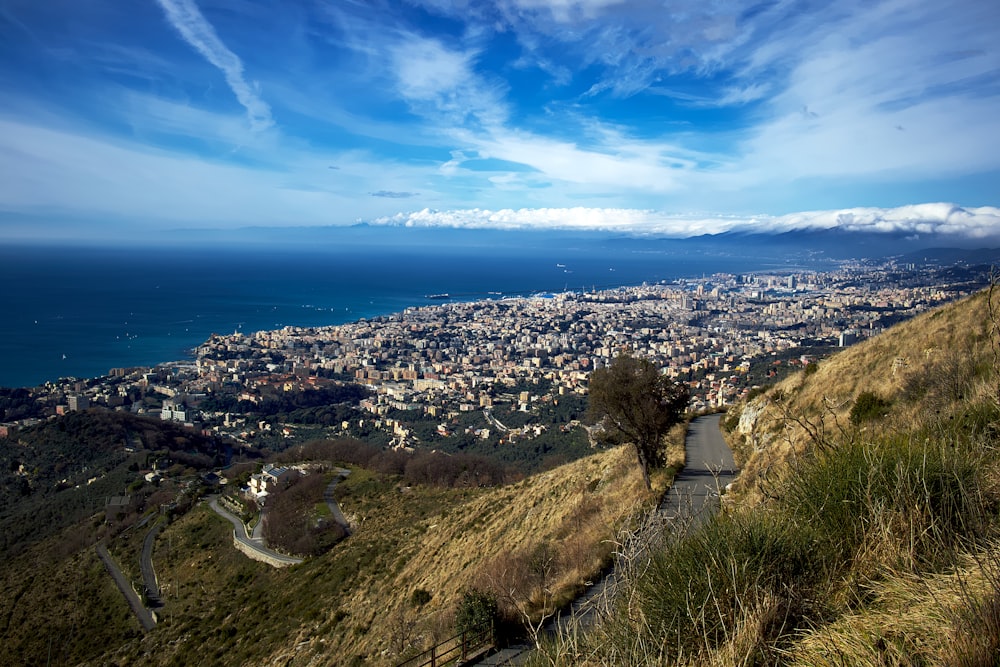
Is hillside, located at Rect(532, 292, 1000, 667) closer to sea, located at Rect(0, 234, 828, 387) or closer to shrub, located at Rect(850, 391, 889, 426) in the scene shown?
shrub, located at Rect(850, 391, 889, 426)

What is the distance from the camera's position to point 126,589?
17047mm

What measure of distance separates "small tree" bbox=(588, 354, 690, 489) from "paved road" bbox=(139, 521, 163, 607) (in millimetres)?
14556

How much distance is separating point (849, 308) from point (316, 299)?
90.7 m

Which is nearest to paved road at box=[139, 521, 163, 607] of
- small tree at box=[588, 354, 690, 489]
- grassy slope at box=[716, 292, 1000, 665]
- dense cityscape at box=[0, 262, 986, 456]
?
small tree at box=[588, 354, 690, 489]

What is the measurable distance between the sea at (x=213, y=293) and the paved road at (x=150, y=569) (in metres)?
43.3

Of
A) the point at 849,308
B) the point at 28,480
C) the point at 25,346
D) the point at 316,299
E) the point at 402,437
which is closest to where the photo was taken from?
the point at 28,480

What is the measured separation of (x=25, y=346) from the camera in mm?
65000

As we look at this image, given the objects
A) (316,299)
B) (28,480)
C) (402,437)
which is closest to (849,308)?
(402,437)

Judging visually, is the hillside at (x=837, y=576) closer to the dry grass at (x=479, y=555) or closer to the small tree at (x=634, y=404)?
the dry grass at (x=479, y=555)

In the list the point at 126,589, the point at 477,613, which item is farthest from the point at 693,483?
the point at 126,589

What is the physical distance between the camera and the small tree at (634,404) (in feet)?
29.8

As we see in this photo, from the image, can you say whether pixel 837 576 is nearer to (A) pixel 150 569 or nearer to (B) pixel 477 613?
(B) pixel 477 613

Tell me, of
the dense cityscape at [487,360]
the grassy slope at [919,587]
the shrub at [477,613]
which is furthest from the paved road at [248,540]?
the grassy slope at [919,587]

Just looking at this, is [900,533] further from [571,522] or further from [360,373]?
[360,373]
